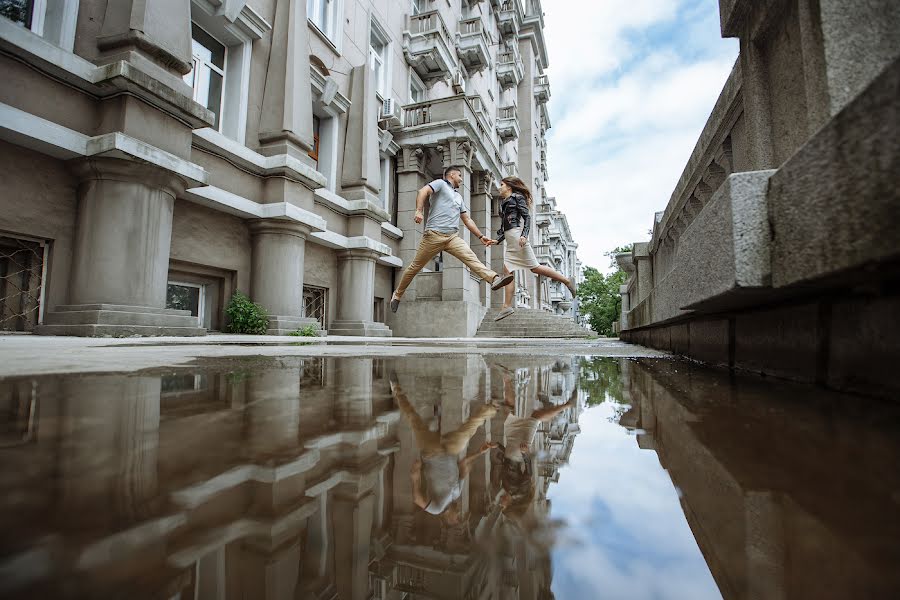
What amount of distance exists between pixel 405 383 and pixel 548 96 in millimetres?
32593

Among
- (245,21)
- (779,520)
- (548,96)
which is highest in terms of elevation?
(548,96)

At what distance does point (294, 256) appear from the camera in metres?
7.99

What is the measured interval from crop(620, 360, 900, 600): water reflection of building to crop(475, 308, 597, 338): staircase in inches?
402

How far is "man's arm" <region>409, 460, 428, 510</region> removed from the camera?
1.81 ft

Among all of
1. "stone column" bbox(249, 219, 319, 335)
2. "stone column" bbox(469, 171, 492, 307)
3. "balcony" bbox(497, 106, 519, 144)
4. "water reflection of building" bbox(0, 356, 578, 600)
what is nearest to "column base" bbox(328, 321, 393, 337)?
"stone column" bbox(249, 219, 319, 335)

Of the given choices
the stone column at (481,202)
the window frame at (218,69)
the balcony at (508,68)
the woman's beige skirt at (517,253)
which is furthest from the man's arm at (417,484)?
the balcony at (508,68)

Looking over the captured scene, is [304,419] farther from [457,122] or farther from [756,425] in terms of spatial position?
[457,122]

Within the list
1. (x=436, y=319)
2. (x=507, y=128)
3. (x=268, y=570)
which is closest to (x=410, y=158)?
(x=436, y=319)

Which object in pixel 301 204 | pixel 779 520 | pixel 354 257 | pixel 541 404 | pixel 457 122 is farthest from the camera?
pixel 457 122

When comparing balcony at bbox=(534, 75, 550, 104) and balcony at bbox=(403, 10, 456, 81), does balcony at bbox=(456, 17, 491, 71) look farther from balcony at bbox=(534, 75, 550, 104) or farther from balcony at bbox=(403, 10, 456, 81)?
balcony at bbox=(534, 75, 550, 104)

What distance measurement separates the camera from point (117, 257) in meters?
5.07

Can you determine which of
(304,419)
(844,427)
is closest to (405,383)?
(304,419)

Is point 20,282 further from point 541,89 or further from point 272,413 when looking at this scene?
point 541,89

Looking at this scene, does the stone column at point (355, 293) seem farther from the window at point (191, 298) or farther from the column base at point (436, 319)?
the window at point (191, 298)
